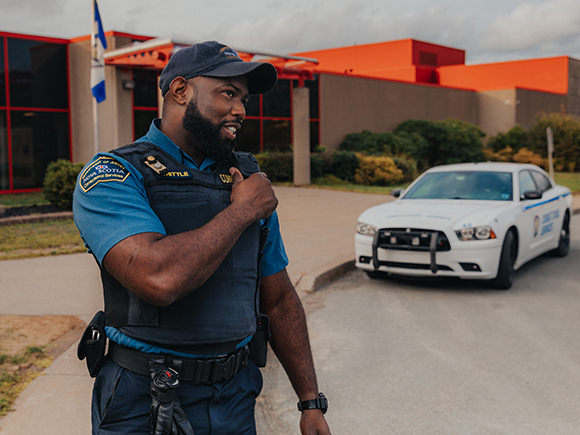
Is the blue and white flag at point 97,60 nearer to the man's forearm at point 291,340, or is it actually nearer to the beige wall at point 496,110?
the man's forearm at point 291,340

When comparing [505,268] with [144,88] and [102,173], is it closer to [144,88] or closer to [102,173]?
[102,173]

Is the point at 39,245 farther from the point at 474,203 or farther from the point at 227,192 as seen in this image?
the point at 227,192

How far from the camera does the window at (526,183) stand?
936 cm

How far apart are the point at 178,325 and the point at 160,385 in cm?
18

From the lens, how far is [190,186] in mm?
2068

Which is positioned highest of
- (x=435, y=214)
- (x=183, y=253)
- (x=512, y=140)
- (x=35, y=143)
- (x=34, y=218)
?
(x=512, y=140)

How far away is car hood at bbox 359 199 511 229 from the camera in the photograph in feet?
26.4

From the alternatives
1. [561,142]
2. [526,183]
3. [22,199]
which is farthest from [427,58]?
[526,183]

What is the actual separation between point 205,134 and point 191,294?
50 cm

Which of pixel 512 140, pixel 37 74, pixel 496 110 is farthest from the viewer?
pixel 496 110

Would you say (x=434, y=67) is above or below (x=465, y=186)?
above

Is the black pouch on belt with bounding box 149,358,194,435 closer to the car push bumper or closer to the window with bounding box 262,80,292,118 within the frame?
the car push bumper

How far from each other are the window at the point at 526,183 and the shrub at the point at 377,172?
14.2 metres

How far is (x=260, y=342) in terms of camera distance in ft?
7.72
